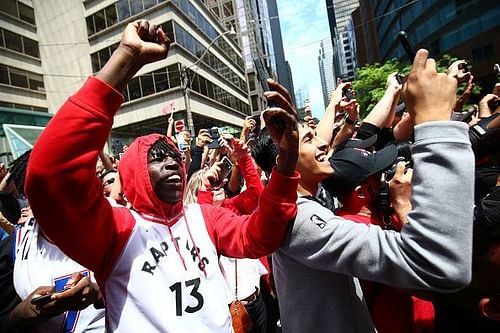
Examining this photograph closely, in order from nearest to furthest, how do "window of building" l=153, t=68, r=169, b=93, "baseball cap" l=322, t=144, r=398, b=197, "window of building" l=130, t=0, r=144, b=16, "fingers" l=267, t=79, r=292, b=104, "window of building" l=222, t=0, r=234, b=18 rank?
"fingers" l=267, t=79, r=292, b=104 → "baseball cap" l=322, t=144, r=398, b=197 → "window of building" l=153, t=68, r=169, b=93 → "window of building" l=130, t=0, r=144, b=16 → "window of building" l=222, t=0, r=234, b=18

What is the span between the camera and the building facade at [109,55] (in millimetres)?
26484

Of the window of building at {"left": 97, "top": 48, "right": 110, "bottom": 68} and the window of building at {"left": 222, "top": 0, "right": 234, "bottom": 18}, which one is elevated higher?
the window of building at {"left": 222, "top": 0, "right": 234, "bottom": 18}

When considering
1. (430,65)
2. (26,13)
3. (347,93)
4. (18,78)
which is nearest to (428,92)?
(430,65)

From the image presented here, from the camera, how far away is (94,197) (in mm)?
1267

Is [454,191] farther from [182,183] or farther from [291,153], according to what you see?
[182,183]

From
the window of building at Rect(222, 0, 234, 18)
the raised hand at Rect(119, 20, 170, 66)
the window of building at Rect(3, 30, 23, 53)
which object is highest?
the window of building at Rect(222, 0, 234, 18)

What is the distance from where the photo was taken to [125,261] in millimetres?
1528

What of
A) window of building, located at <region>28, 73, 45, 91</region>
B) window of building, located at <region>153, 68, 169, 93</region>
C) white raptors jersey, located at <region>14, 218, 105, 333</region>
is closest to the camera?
white raptors jersey, located at <region>14, 218, 105, 333</region>

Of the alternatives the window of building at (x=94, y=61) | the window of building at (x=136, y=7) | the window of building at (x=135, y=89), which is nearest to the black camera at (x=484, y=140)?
the window of building at (x=135, y=89)

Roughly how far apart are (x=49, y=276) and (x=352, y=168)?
6.06 ft

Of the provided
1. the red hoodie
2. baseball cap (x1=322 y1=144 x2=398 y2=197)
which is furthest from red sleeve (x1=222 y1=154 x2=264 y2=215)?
the red hoodie

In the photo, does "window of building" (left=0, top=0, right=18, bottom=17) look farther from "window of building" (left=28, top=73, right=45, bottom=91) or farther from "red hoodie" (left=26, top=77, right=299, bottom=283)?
"red hoodie" (left=26, top=77, right=299, bottom=283)

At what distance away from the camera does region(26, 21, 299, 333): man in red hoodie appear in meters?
1.11

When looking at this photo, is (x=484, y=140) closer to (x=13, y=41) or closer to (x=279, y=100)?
(x=279, y=100)
